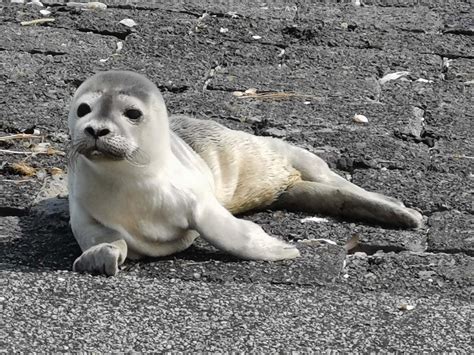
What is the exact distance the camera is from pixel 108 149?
17.4ft

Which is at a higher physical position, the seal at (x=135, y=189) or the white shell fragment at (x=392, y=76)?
the seal at (x=135, y=189)

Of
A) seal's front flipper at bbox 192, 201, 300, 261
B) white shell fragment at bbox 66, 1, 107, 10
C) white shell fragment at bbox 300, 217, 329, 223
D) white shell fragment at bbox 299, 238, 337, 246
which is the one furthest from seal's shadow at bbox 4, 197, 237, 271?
white shell fragment at bbox 66, 1, 107, 10

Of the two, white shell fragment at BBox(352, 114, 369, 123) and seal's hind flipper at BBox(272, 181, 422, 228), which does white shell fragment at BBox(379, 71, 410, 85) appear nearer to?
white shell fragment at BBox(352, 114, 369, 123)

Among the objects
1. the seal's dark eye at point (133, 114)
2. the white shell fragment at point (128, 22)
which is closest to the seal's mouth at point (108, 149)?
the seal's dark eye at point (133, 114)

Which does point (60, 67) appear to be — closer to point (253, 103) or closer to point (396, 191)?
point (253, 103)

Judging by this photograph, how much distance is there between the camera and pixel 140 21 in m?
9.17

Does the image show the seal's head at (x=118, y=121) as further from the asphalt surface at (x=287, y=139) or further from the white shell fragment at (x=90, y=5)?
the white shell fragment at (x=90, y=5)

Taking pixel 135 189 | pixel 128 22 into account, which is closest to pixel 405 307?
pixel 135 189

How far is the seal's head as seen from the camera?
530 cm

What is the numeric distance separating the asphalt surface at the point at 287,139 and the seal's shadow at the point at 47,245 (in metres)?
0.01

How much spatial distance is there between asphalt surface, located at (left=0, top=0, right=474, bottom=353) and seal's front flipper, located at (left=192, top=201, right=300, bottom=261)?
5 centimetres

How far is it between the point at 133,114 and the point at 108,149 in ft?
0.74

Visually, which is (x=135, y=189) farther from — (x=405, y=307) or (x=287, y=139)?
(x=287, y=139)

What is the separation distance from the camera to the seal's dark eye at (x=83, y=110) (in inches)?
214
